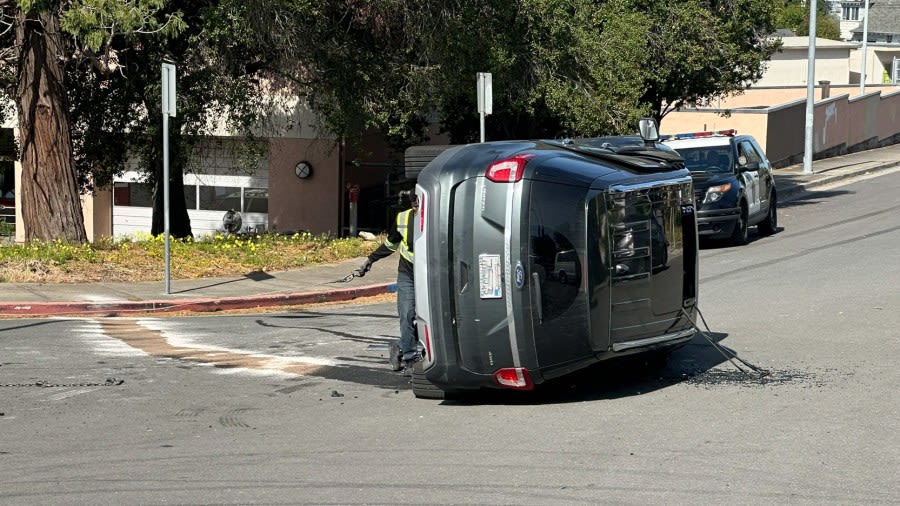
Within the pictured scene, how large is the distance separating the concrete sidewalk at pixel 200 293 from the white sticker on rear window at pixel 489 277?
243 inches

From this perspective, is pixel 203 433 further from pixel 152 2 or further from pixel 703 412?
pixel 152 2

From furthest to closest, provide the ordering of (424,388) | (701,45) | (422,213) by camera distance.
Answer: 1. (701,45)
2. (424,388)
3. (422,213)

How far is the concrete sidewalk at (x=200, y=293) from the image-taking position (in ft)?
46.5

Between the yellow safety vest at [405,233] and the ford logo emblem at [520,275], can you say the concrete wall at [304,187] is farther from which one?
the ford logo emblem at [520,275]

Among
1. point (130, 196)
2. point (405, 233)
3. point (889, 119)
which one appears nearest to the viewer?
point (405, 233)

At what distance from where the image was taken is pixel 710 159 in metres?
20.5

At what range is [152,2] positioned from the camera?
15594 millimetres

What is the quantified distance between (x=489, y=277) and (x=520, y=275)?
0.74 ft

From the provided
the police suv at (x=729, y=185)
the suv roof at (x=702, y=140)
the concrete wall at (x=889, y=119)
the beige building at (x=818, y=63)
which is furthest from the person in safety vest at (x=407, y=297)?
the beige building at (x=818, y=63)

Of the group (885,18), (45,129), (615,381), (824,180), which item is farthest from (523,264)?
(885,18)

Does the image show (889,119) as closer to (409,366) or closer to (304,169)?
(304,169)

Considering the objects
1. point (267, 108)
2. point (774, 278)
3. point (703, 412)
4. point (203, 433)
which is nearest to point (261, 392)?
point (203, 433)

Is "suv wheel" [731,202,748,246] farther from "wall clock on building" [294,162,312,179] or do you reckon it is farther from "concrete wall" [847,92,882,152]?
"concrete wall" [847,92,882,152]

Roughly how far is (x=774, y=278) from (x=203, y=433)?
9827 millimetres
